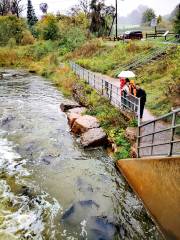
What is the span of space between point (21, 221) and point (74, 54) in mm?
35014

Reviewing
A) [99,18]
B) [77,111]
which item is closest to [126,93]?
[77,111]

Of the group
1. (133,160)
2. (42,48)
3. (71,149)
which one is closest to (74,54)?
(42,48)

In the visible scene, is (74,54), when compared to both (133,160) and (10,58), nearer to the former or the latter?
(10,58)

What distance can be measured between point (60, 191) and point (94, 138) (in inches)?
144

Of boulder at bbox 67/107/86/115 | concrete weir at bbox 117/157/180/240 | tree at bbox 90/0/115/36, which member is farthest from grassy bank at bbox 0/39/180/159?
tree at bbox 90/0/115/36

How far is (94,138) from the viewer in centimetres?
1241

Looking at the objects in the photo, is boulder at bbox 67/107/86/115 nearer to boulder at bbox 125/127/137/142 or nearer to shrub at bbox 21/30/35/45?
boulder at bbox 125/127/137/142

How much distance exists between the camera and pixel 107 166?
429 inches

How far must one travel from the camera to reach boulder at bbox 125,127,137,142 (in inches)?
442

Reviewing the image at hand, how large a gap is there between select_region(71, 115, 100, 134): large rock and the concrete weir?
4.79 m

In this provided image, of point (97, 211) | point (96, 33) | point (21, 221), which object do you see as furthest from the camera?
point (96, 33)

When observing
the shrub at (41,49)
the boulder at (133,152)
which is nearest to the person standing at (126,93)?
the boulder at (133,152)

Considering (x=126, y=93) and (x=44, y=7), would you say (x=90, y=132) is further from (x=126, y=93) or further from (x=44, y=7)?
(x=44, y=7)

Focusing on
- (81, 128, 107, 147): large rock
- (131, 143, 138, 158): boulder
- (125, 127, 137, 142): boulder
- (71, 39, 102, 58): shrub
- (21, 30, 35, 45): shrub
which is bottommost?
(81, 128, 107, 147): large rock
